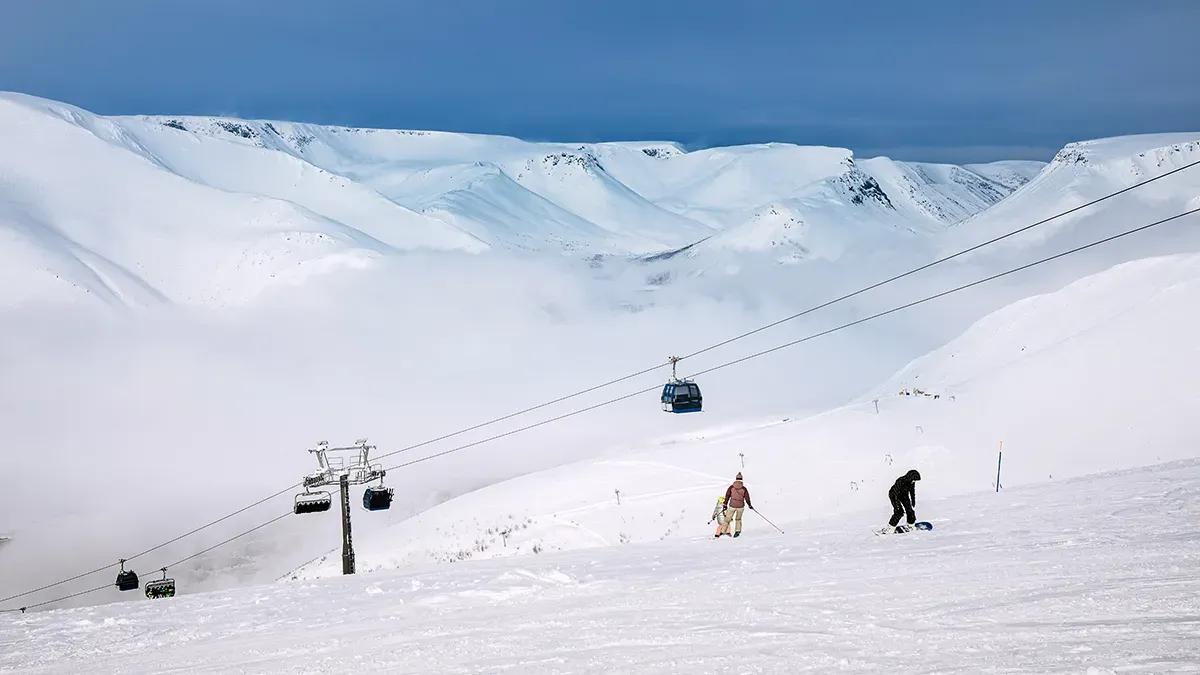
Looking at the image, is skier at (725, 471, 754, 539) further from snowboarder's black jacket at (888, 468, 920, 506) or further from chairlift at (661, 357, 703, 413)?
chairlift at (661, 357, 703, 413)

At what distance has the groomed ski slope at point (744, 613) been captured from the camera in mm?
10070

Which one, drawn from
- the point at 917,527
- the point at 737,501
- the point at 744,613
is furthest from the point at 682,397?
the point at 744,613

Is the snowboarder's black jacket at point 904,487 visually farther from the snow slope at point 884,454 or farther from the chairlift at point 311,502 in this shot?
the chairlift at point 311,502

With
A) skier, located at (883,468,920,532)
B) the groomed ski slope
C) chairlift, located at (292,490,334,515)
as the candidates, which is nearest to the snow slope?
chairlift, located at (292,490,334,515)

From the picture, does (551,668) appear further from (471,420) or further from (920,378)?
(471,420)

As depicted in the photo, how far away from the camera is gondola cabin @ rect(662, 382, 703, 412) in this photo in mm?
31781

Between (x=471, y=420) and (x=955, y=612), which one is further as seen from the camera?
(x=471, y=420)

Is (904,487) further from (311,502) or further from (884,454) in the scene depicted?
(884,454)

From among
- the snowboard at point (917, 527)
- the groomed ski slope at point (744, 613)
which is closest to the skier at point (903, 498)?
the snowboard at point (917, 527)

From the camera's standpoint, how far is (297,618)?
47.3 ft

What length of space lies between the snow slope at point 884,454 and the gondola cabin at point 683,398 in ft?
11.5

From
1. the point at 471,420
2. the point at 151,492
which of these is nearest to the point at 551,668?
the point at 151,492

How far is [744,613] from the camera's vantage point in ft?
40.4

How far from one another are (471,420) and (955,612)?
17660 cm
